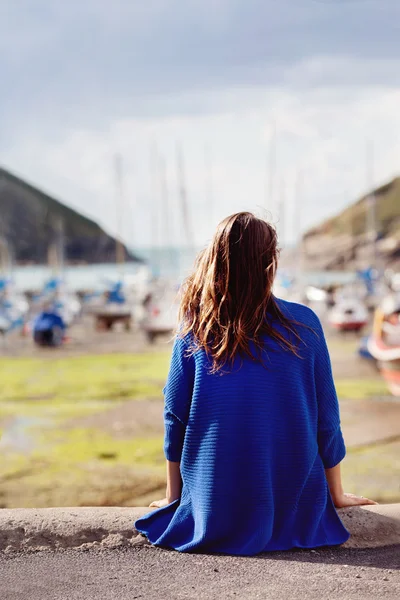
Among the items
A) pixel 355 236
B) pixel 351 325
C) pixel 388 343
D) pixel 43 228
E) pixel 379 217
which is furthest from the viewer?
pixel 355 236

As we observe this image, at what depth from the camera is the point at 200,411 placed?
2221 mm

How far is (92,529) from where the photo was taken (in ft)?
7.99

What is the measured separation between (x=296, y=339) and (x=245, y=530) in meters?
0.59

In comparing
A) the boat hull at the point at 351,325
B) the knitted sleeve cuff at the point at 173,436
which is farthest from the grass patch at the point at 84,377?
the knitted sleeve cuff at the point at 173,436

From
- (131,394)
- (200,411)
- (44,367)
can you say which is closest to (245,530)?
(200,411)

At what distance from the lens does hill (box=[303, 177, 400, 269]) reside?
250ft

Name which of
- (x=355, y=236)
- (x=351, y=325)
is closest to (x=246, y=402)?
(x=351, y=325)

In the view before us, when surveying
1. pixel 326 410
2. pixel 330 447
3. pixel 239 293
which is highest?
pixel 239 293

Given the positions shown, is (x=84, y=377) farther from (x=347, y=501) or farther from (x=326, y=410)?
(x=326, y=410)

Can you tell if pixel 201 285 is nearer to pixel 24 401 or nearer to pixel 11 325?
pixel 24 401

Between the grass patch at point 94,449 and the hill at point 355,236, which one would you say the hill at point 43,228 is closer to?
the hill at point 355,236

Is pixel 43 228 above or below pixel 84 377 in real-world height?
above

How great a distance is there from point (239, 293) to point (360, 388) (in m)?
9.86

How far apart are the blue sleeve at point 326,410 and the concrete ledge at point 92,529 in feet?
0.89
